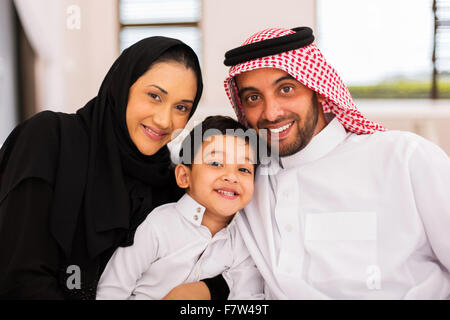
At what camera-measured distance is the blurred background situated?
411cm

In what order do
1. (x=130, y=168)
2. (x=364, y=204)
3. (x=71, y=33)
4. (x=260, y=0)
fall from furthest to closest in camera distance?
(x=260, y=0), (x=71, y=33), (x=130, y=168), (x=364, y=204)

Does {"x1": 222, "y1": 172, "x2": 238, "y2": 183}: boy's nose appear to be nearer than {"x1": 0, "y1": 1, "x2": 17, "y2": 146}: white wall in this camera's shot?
Yes

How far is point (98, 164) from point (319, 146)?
0.88 metres

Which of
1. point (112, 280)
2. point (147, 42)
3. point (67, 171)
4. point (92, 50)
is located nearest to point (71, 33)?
point (92, 50)

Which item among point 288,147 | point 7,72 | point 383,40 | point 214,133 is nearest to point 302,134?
point 288,147

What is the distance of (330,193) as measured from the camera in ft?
4.91

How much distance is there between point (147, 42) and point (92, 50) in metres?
3.69

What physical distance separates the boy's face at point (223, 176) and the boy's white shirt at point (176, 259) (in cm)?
7

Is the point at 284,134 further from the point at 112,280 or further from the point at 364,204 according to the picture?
the point at 112,280

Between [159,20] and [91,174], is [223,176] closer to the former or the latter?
[91,174]

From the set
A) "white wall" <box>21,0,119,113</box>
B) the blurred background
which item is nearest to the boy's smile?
the blurred background

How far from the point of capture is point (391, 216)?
4.63ft

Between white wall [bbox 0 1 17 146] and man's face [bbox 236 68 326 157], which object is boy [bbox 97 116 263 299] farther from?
white wall [bbox 0 1 17 146]

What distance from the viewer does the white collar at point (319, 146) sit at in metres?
1.60
